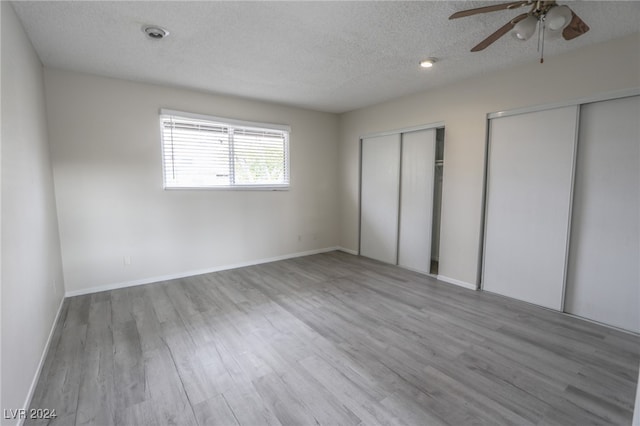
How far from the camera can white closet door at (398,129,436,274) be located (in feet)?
13.6

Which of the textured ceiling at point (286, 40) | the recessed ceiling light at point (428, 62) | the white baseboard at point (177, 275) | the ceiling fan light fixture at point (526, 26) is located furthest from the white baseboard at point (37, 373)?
the recessed ceiling light at point (428, 62)

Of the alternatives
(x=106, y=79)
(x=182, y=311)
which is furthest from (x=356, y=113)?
(x=182, y=311)

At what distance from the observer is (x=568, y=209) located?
115 inches

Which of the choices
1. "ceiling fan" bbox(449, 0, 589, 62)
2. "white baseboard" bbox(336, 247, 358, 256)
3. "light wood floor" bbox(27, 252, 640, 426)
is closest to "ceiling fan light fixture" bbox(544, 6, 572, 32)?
"ceiling fan" bbox(449, 0, 589, 62)

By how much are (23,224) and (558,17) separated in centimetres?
361

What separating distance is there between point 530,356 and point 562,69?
2.69m

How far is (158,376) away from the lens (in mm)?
2051

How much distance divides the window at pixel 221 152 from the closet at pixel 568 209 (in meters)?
3.07

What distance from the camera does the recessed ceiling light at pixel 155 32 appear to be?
2.35 meters

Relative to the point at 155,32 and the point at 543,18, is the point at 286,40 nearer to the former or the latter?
the point at 155,32

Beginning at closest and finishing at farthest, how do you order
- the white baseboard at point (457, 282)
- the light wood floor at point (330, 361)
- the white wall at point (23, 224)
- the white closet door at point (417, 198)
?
the white wall at point (23, 224), the light wood floor at point (330, 361), the white baseboard at point (457, 282), the white closet door at point (417, 198)

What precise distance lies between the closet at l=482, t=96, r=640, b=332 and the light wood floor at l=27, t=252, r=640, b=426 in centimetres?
26

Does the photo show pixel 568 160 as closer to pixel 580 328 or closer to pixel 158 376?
pixel 580 328

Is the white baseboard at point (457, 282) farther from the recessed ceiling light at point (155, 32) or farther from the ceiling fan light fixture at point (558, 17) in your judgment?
the recessed ceiling light at point (155, 32)
